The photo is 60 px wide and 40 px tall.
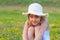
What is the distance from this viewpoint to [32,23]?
6570 mm

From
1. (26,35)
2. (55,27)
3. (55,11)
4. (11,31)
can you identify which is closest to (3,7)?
(55,11)

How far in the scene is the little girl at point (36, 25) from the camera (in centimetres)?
645

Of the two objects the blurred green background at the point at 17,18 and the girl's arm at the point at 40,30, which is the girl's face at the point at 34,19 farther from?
the blurred green background at the point at 17,18

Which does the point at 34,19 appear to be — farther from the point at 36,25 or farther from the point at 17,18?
the point at 17,18

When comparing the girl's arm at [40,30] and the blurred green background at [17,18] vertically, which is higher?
the girl's arm at [40,30]

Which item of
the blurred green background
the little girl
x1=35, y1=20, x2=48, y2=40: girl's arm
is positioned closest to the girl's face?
the little girl

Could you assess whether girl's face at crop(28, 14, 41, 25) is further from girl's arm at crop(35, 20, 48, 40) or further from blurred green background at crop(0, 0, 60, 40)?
blurred green background at crop(0, 0, 60, 40)

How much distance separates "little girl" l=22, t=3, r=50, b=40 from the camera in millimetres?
6449

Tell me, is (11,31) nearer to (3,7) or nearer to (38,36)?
(38,36)

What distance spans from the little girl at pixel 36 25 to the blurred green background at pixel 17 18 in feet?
8.66

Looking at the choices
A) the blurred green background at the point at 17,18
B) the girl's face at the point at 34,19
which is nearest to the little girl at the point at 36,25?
the girl's face at the point at 34,19

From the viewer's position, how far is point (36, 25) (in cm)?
658

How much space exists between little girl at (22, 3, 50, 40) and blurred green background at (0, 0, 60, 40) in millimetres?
2641

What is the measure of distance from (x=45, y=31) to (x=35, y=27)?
0.19m
